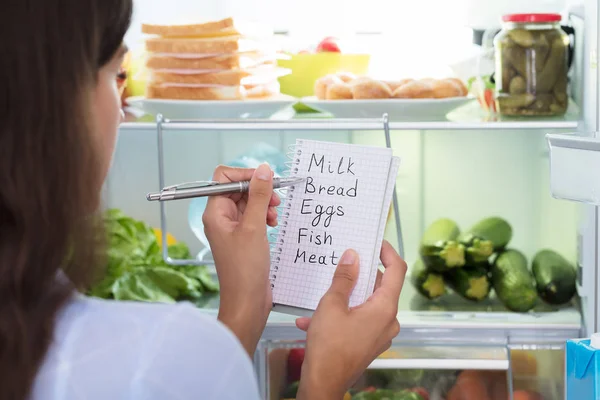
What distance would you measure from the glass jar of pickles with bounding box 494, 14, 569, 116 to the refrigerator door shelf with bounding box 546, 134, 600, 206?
710mm

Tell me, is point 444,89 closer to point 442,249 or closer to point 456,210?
point 442,249

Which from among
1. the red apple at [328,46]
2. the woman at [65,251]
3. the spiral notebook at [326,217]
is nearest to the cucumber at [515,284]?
the red apple at [328,46]

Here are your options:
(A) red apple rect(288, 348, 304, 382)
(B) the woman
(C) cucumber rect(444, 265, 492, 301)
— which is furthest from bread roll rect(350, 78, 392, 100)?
(B) the woman

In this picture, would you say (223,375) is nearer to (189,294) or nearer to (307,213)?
(307,213)

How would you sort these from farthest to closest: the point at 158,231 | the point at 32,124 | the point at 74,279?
1. the point at 158,231
2. the point at 74,279
3. the point at 32,124

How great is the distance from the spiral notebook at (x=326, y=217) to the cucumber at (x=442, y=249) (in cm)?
66

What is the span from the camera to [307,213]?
1.05 m

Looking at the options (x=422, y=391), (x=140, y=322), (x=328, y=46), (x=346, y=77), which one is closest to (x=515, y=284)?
(x=422, y=391)

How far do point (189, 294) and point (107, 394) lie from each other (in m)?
1.17

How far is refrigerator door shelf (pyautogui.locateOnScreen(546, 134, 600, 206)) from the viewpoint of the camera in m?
0.84

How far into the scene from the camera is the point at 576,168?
33.7 inches

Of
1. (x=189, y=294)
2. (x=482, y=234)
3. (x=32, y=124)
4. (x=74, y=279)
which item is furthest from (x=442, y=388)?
(x=32, y=124)

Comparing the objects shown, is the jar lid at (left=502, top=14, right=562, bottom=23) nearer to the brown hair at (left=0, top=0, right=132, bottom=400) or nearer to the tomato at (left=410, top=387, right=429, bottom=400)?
the tomato at (left=410, top=387, right=429, bottom=400)

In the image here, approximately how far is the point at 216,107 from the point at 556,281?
69 cm
